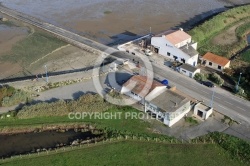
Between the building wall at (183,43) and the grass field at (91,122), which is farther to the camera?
the building wall at (183,43)

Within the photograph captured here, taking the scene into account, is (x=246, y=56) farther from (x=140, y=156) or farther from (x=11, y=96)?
(x=11, y=96)

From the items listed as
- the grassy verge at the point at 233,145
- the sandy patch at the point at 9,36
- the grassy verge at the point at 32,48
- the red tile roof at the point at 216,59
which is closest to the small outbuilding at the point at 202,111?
the grassy verge at the point at 233,145

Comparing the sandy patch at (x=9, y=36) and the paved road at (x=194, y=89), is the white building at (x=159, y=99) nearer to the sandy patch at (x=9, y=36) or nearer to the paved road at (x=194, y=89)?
the paved road at (x=194, y=89)

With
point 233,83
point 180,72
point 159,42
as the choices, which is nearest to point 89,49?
point 159,42

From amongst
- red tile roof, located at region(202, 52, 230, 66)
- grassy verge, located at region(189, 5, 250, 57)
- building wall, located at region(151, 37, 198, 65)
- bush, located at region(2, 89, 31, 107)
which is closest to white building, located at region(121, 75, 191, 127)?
building wall, located at region(151, 37, 198, 65)

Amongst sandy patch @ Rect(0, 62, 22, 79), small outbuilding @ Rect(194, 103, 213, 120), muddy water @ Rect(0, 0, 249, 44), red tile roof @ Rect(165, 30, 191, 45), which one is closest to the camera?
small outbuilding @ Rect(194, 103, 213, 120)

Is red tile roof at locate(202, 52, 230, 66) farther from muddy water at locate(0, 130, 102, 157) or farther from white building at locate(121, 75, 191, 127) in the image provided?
muddy water at locate(0, 130, 102, 157)

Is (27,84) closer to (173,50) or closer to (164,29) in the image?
(173,50)

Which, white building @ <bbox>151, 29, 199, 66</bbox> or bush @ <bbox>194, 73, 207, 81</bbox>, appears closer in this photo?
bush @ <bbox>194, 73, 207, 81</bbox>
